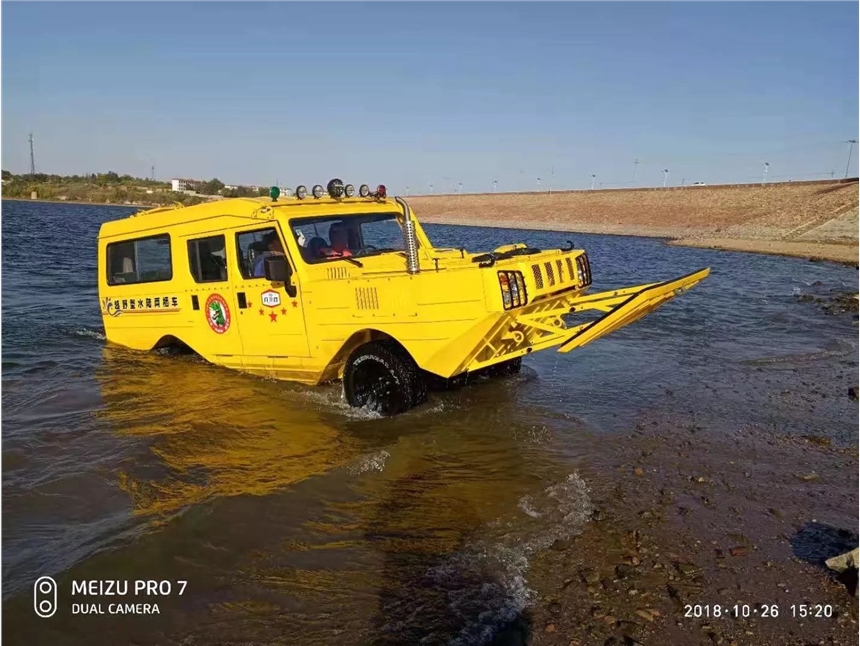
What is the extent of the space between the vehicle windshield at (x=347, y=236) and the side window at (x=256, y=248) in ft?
0.94

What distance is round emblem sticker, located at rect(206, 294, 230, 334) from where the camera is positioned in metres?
8.05

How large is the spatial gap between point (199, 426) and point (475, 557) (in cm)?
377

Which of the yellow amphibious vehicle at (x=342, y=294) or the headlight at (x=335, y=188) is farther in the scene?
the headlight at (x=335, y=188)

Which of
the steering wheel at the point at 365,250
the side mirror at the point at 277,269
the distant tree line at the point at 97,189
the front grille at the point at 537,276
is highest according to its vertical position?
the distant tree line at the point at 97,189

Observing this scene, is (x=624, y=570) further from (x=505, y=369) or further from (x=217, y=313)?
(x=217, y=313)

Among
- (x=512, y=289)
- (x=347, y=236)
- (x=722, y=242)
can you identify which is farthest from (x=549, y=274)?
(x=722, y=242)

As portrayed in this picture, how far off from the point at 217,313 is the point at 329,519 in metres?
4.39

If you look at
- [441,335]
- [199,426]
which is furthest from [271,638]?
[199,426]

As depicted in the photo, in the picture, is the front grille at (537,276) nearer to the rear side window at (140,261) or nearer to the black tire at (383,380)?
the black tire at (383,380)

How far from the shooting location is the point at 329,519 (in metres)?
4.57

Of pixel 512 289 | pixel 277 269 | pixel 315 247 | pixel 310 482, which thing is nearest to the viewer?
pixel 310 482

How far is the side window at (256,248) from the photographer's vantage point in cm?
732

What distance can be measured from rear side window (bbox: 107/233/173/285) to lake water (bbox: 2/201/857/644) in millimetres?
1140
